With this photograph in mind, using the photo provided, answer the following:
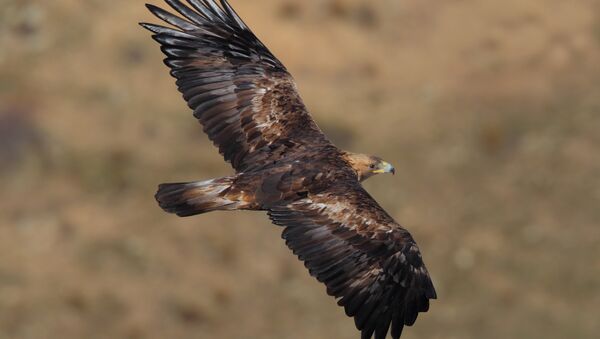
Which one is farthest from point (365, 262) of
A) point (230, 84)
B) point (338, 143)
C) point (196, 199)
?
point (338, 143)

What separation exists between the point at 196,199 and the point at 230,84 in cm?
178

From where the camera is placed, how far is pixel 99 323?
26328mm

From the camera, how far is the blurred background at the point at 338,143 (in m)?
26.9

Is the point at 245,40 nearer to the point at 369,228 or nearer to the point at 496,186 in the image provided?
the point at 369,228

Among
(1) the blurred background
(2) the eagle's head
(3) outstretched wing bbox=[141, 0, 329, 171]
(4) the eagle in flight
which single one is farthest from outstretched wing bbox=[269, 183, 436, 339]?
(1) the blurred background

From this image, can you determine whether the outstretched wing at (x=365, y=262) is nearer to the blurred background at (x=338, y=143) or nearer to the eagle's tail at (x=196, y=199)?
the eagle's tail at (x=196, y=199)

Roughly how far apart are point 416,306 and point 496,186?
15.4 meters

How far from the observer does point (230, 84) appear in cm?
1576

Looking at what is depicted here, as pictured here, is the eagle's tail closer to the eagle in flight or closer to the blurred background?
the eagle in flight

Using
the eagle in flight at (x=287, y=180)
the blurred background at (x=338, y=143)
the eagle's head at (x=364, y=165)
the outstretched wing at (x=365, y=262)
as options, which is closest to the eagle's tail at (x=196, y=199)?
the eagle in flight at (x=287, y=180)

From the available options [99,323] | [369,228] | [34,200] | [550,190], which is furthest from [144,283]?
[369,228]

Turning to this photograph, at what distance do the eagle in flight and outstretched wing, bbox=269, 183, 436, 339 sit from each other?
0.4 inches

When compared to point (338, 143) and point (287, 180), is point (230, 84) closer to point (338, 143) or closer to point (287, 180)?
point (287, 180)

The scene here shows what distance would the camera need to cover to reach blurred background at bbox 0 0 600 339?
88.2 ft
